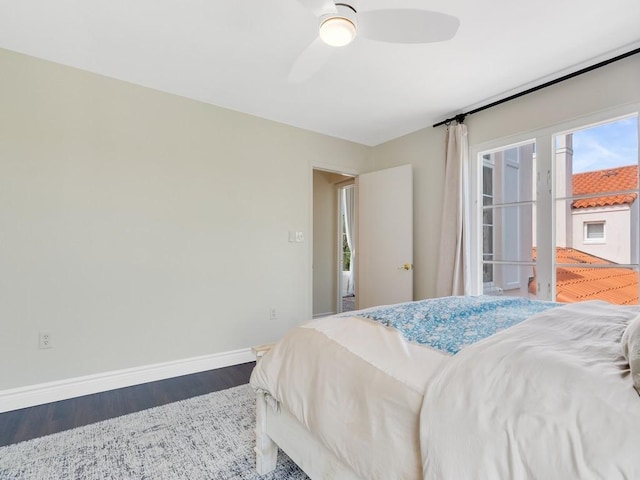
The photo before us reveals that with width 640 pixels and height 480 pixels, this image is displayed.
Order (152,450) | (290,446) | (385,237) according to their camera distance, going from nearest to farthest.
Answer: (290,446) < (152,450) < (385,237)

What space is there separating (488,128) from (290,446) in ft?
10.3

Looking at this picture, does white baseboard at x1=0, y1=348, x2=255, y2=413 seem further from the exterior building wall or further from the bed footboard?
the exterior building wall

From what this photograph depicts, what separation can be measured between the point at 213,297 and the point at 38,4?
7.63 feet

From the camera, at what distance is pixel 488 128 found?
120 inches

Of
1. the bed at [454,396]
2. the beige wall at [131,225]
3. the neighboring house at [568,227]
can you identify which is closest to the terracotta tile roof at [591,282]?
the neighboring house at [568,227]

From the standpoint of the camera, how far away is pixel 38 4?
180 centimetres

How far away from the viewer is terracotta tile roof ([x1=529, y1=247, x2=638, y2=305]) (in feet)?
7.52

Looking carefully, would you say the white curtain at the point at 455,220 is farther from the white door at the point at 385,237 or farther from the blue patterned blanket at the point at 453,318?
the blue patterned blanket at the point at 453,318

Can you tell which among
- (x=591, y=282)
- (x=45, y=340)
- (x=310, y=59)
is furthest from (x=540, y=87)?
(x=45, y=340)

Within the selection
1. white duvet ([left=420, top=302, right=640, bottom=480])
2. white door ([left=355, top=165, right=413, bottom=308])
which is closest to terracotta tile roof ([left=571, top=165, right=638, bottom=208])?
white door ([left=355, top=165, right=413, bottom=308])

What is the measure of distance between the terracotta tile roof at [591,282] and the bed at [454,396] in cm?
121

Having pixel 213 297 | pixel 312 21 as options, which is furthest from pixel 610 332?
pixel 213 297

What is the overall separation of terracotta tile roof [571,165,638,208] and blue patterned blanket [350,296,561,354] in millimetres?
1255

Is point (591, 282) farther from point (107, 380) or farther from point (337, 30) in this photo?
point (107, 380)
